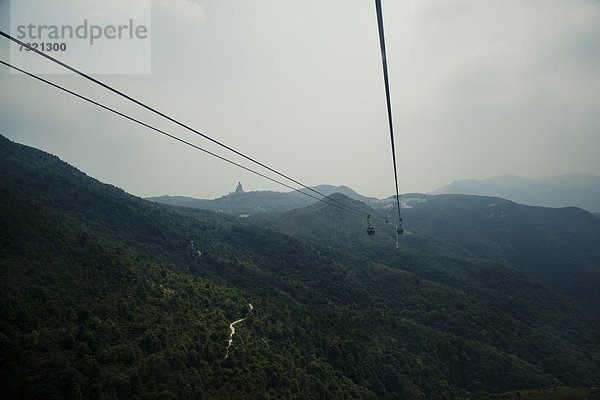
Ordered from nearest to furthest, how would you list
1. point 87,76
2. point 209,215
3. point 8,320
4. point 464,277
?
1. point 87,76
2. point 8,320
3. point 464,277
4. point 209,215

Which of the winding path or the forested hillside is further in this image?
the winding path

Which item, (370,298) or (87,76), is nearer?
(87,76)

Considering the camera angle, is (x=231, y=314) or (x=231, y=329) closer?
(x=231, y=329)

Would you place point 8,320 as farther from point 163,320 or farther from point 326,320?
point 326,320

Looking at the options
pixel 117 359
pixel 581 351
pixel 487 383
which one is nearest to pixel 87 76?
pixel 117 359

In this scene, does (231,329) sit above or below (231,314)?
below

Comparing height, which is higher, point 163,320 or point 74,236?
point 74,236

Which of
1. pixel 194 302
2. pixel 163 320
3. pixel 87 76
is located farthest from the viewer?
pixel 194 302

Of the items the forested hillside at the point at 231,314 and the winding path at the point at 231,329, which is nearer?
the forested hillside at the point at 231,314
